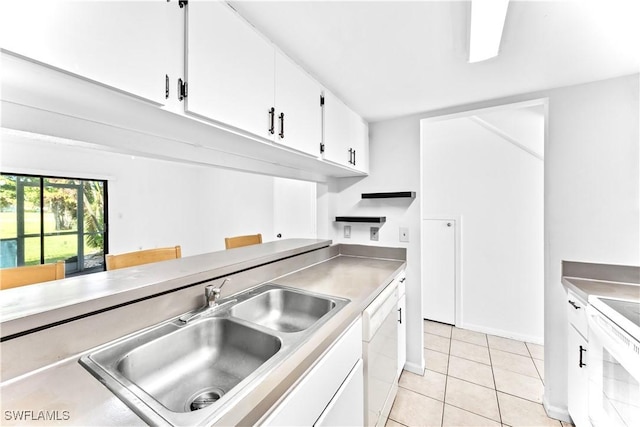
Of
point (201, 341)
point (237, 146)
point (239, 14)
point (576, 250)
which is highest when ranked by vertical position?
point (239, 14)

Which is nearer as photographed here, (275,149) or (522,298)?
(275,149)

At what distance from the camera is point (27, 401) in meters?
0.58

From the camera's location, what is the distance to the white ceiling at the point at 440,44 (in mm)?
1062

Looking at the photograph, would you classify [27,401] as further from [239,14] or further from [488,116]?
[488,116]

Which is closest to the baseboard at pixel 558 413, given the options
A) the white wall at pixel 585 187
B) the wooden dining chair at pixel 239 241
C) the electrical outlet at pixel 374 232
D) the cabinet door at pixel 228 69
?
the white wall at pixel 585 187

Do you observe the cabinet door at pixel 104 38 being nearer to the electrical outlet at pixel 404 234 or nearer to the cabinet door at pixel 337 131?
the cabinet door at pixel 337 131

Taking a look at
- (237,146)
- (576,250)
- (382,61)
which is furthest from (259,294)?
(576,250)

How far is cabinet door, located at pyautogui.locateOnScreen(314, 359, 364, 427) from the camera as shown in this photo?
96 cm

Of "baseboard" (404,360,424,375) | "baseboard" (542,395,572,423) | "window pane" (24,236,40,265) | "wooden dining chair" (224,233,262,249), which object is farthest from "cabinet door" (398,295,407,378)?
"window pane" (24,236,40,265)

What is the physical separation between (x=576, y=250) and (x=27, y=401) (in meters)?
2.65

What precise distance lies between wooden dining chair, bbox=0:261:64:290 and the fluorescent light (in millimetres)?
2238

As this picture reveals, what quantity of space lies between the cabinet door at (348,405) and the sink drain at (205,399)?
35cm

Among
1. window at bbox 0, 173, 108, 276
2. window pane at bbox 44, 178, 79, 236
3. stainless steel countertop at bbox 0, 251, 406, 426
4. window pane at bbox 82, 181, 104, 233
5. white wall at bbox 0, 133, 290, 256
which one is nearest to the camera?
stainless steel countertop at bbox 0, 251, 406, 426

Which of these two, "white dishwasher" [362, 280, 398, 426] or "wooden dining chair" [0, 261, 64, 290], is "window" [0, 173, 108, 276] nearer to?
"wooden dining chair" [0, 261, 64, 290]
